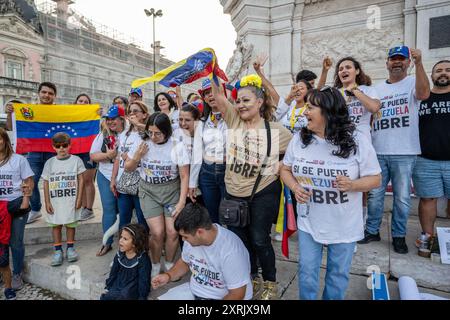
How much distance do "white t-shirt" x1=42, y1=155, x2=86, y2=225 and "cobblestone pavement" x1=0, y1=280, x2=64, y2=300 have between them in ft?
2.56

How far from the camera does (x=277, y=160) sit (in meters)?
2.38

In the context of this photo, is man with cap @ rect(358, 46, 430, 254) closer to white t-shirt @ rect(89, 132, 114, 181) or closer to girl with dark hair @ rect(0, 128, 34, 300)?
white t-shirt @ rect(89, 132, 114, 181)

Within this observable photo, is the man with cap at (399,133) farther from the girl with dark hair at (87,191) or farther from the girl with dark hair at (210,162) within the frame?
the girl with dark hair at (87,191)

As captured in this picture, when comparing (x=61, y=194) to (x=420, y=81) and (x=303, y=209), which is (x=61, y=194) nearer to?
(x=303, y=209)

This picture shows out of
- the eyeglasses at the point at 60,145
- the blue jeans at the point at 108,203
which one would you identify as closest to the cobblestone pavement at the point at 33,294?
the blue jeans at the point at 108,203

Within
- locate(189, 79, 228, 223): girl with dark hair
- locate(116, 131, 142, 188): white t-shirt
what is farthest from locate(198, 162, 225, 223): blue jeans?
locate(116, 131, 142, 188): white t-shirt

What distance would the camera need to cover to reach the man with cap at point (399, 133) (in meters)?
2.82

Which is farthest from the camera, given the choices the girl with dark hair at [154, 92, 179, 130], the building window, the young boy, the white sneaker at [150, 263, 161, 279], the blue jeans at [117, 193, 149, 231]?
the building window

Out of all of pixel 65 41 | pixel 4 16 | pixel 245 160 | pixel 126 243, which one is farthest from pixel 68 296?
pixel 4 16

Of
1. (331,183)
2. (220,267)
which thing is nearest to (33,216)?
(220,267)

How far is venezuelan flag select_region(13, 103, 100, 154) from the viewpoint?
13.7 ft

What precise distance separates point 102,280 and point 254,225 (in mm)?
1723

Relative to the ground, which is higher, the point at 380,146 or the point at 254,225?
the point at 380,146
